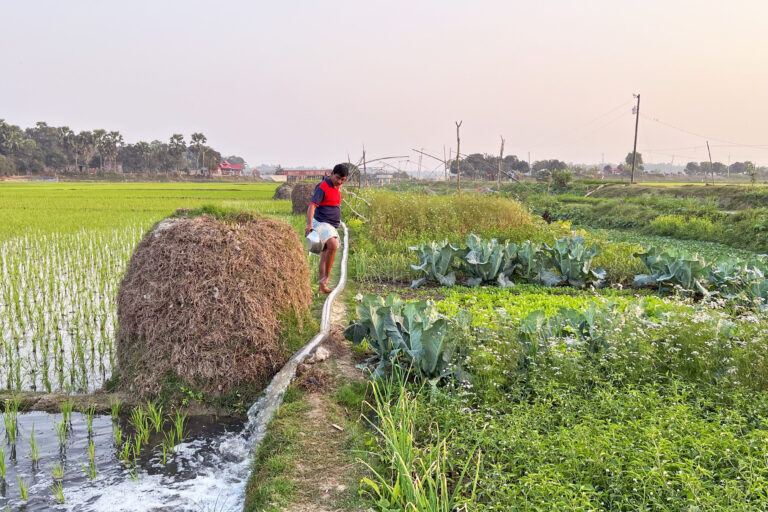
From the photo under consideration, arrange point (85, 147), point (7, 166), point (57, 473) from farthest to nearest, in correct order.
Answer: point (85, 147), point (7, 166), point (57, 473)

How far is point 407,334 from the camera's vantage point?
4316 millimetres

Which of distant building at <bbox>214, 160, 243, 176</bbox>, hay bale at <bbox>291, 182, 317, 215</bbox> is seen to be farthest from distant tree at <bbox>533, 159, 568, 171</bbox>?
hay bale at <bbox>291, 182, 317, 215</bbox>

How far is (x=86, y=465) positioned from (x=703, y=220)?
16.3 metres

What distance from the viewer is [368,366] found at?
4438 mm

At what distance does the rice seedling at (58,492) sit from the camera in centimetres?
301

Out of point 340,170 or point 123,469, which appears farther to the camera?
point 340,170

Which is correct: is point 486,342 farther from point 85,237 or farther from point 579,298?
point 85,237

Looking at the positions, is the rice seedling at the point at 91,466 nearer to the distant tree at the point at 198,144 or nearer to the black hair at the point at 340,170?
the black hair at the point at 340,170

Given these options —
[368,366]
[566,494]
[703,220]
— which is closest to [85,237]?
[368,366]

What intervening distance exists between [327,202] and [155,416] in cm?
331

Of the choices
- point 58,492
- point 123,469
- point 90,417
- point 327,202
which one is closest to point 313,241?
point 327,202

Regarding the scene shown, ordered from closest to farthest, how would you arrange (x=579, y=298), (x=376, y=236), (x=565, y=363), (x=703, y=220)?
(x=565, y=363) < (x=579, y=298) < (x=376, y=236) < (x=703, y=220)

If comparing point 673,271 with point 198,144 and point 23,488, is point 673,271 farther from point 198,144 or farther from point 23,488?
point 198,144

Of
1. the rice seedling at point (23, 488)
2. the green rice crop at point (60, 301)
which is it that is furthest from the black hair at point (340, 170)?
the rice seedling at point (23, 488)
